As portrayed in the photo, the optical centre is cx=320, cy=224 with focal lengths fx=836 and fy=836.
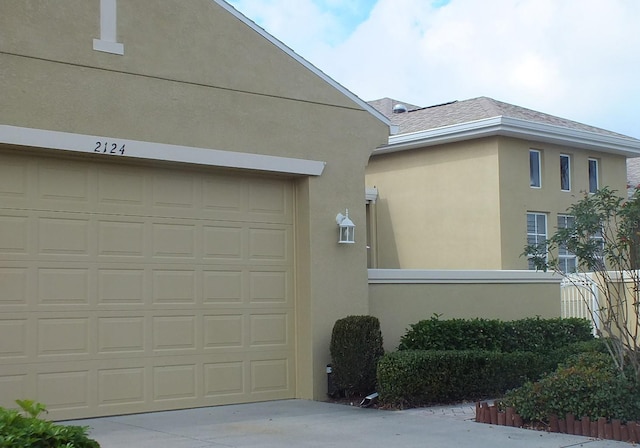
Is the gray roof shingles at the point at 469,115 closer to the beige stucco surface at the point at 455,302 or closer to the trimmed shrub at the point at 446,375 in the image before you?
the beige stucco surface at the point at 455,302

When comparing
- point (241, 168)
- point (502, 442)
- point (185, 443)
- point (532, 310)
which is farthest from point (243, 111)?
point (532, 310)

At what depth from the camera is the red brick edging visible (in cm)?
877

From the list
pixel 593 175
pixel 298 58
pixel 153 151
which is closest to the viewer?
pixel 153 151

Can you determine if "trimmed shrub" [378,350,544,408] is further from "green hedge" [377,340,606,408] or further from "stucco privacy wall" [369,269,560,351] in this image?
"stucco privacy wall" [369,269,560,351]

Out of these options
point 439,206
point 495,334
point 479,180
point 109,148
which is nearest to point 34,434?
point 109,148

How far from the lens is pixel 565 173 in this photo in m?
21.8

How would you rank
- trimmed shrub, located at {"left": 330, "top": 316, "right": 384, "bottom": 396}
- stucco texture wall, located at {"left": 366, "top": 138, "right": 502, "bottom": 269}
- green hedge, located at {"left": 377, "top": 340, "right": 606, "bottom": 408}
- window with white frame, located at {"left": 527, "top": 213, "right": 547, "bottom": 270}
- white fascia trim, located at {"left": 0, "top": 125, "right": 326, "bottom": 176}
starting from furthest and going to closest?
window with white frame, located at {"left": 527, "top": 213, "right": 547, "bottom": 270} < stucco texture wall, located at {"left": 366, "top": 138, "right": 502, "bottom": 269} < trimmed shrub, located at {"left": 330, "top": 316, "right": 384, "bottom": 396} < green hedge, located at {"left": 377, "top": 340, "right": 606, "bottom": 408} < white fascia trim, located at {"left": 0, "top": 125, "right": 326, "bottom": 176}

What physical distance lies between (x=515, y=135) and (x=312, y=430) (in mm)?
12429

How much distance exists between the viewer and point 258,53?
1202 cm

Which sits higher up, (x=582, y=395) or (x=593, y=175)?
(x=593, y=175)

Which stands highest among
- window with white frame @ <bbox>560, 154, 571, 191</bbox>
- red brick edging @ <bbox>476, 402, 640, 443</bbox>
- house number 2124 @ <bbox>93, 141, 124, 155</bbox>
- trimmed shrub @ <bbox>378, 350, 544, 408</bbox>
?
window with white frame @ <bbox>560, 154, 571, 191</bbox>

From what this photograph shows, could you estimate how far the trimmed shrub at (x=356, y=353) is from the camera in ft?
38.7

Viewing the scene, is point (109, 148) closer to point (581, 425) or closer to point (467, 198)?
point (581, 425)

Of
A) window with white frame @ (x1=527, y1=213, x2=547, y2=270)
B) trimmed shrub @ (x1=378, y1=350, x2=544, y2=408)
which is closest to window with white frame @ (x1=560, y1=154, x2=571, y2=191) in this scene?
window with white frame @ (x1=527, y1=213, x2=547, y2=270)
